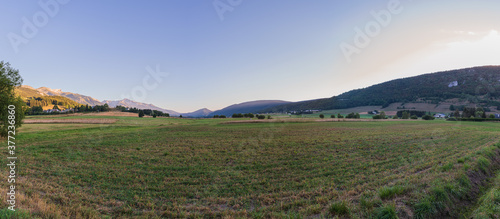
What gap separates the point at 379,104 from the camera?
17062 centimetres

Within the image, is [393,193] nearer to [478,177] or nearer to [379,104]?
[478,177]

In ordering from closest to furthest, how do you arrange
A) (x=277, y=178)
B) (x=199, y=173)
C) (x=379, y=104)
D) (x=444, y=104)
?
1. (x=277, y=178)
2. (x=199, y=173)
3. (x=444, y=104)
4. (x=379, y=104)

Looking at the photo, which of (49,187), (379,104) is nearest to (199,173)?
(49,187)

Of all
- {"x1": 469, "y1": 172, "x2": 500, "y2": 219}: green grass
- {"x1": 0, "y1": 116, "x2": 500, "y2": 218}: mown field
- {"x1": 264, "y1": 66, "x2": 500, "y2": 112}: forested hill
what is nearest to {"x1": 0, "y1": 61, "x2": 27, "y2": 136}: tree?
{"x1": 0, "y1": 116, "x2": 500, "y2": 218}: mown field

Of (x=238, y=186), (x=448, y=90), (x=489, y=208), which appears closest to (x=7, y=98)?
(x=238, y=186)

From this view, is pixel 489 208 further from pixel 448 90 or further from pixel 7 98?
pixel 448 90

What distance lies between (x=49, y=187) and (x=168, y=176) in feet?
17.3

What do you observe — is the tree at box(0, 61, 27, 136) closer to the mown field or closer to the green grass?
the mown field

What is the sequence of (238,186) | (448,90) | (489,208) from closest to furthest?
(489,208), (238,186), (448,90)

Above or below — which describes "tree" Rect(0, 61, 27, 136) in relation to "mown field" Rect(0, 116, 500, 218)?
above

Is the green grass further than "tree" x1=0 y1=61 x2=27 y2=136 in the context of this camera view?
No

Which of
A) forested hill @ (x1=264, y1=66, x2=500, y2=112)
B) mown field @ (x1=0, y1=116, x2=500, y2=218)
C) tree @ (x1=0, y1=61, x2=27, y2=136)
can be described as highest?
forested hill @ (x1=264, y1=66, x2=500, y2=112)

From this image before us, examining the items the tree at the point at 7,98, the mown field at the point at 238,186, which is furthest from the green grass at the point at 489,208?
the tree at the point at 7,98

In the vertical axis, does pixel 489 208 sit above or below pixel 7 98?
below
